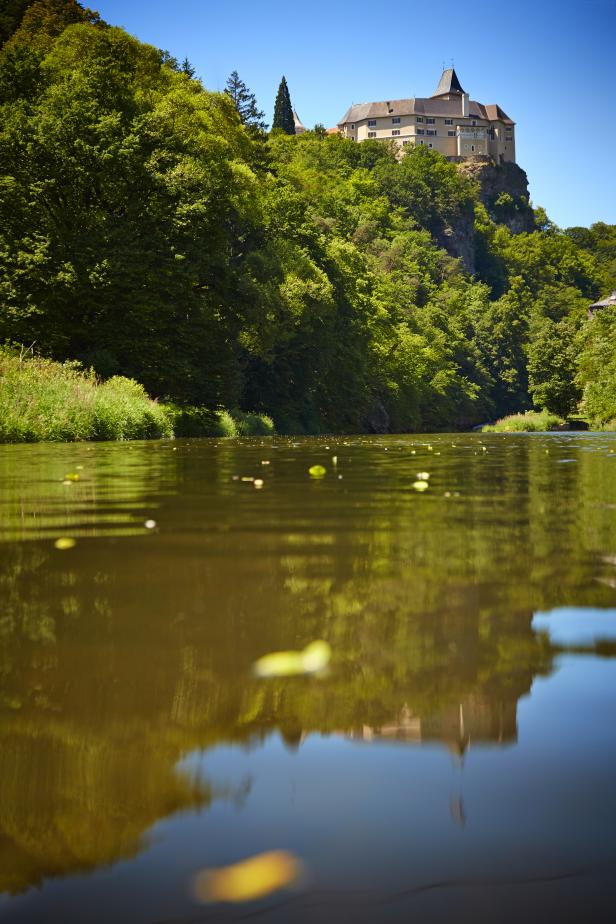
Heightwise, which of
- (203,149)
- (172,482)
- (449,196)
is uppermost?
(449,196)

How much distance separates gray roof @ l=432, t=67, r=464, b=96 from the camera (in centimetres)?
19462

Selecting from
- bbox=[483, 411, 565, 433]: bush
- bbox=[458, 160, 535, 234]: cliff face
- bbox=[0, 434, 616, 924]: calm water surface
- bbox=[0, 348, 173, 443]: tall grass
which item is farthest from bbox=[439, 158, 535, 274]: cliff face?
bbox=[0, 434, 616, 924]: calm water surface

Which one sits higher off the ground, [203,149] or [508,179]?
[508,179]

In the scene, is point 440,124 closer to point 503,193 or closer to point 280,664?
point 503,193

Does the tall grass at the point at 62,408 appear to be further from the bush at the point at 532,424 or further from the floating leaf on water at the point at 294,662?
the bush at the point at 532,424

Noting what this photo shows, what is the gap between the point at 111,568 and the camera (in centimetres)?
463

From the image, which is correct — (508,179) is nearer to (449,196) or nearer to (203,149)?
(449,196)

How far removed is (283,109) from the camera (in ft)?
497

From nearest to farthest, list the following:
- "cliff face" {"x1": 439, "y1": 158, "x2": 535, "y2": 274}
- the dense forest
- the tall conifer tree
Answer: the dense forest < the tall conifer tree < "cliff face" {"x1": 439, "y1": 158, "x2": 535, "y2": 274}

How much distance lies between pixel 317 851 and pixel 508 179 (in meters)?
192

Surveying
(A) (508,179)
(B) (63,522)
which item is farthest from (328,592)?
(A) (508,179)

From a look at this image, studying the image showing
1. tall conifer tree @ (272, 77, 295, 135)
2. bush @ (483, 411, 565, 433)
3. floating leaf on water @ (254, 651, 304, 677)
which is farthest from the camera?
tall conifer tree @ (272, 77, 295, 135)

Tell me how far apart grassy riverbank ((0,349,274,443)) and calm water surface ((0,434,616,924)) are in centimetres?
1979

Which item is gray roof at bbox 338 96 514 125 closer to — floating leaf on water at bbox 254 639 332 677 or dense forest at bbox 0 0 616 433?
dense forest at bbox 0 0 616 433
